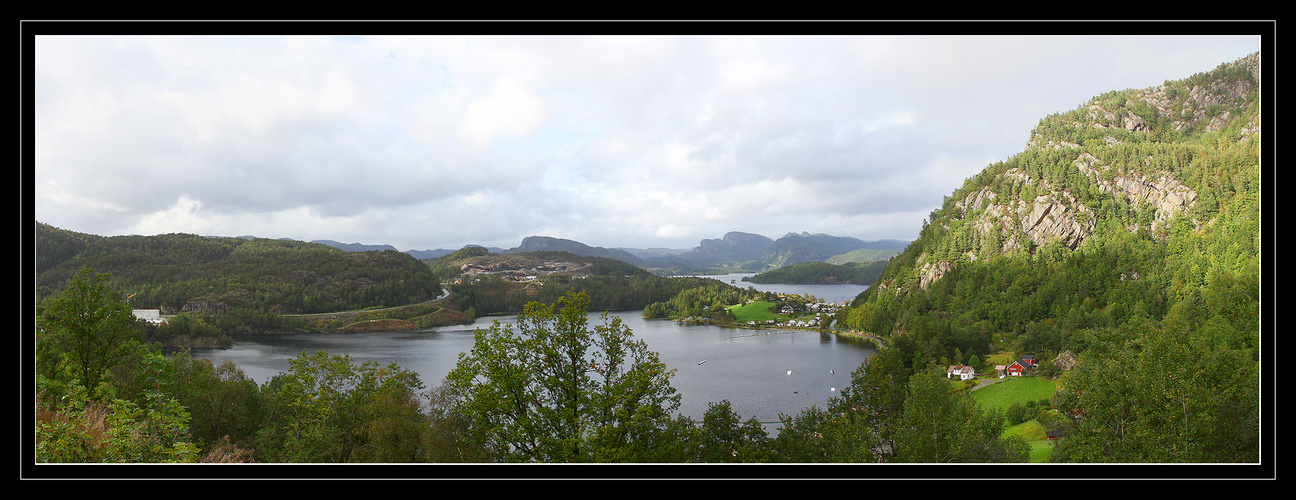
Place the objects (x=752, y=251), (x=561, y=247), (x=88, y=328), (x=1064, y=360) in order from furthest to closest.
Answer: (x=752, y=251) < (x=561, y=247) < (x=1064, y=360) < (x=88, y=328)

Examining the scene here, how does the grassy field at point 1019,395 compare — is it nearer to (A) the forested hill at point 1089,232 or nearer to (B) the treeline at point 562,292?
(A) the forested hill at point 1089,232

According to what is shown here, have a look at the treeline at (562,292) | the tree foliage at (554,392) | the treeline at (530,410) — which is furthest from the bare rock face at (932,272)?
the tree foliage at (554,392)

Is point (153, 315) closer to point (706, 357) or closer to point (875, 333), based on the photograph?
point (706, 357)

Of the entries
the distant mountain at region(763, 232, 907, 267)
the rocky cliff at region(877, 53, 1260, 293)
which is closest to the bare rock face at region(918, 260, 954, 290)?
the rocky cliff at region(877, 53, 1260, 293)

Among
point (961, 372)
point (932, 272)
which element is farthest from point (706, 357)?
point (932, 272)
